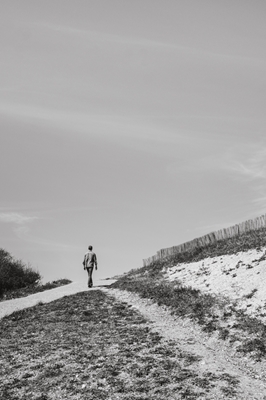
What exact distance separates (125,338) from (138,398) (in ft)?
14.1

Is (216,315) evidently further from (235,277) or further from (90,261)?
(90,261)

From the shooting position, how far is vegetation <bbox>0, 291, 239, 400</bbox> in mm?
7723

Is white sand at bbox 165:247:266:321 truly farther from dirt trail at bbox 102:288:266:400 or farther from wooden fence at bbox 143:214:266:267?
wooden fence at bbox 143:214:266:267

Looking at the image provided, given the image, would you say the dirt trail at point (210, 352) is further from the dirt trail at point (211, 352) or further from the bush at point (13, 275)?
the bush at point (13, 275)

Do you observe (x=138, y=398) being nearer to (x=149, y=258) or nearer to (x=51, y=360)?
(x=51, y=360)

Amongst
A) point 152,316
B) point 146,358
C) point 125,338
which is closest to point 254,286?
point 152,316

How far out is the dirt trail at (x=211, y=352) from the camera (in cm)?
808

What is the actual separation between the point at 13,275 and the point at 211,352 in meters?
33.0

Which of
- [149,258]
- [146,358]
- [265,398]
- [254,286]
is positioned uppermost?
[149,258]

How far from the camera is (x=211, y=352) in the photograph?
1026 cm

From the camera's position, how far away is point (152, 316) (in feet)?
49.2

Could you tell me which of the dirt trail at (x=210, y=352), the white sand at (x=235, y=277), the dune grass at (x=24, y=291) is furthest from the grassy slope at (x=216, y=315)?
the dune grass at (x=24, y=291)

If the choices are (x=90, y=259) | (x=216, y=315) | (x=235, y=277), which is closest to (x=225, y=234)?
(x=90, y=259)

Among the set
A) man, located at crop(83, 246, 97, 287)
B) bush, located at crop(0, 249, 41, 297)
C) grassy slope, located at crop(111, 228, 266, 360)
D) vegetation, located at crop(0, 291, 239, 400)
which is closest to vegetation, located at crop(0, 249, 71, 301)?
bush, located at crop(0, 249, 41, 297)
